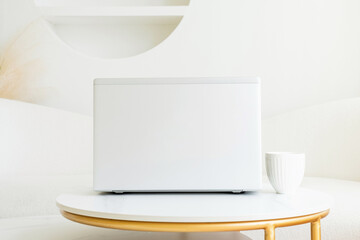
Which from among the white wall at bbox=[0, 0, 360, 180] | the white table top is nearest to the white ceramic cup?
the white table top

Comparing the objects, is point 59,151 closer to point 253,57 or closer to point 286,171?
point 253,57

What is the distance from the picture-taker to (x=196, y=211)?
637mm

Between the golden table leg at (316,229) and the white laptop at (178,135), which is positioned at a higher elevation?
the white laptop at (178,135)

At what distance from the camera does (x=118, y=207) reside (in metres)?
0.67

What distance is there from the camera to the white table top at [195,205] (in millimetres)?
606

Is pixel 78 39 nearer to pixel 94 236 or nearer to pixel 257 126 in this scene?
pixel 94 236

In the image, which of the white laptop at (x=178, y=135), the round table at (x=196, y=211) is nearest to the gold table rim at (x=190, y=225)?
the round table at (x=196, y=211)

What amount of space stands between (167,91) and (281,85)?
1.62m

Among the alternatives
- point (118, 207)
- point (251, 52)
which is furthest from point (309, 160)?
point (118, 207)

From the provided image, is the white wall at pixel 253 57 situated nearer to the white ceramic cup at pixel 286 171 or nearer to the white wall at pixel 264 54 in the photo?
the white wall at pixel 264 54

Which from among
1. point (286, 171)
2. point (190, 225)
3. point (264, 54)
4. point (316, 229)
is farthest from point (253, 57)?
point (190, 225)

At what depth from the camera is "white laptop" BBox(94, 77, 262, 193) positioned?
786 millimetres

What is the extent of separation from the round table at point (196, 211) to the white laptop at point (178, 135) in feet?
0.11

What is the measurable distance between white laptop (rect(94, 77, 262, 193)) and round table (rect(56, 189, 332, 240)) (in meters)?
0.03
